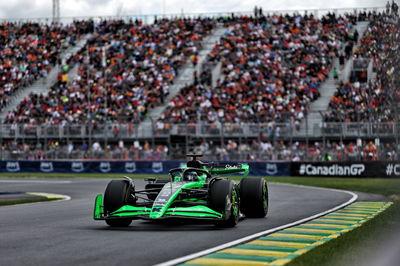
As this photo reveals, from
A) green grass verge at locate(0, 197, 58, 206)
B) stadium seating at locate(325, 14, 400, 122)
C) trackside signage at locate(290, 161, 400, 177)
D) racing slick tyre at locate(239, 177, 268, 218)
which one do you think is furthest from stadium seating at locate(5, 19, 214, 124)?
racing slick tyre at locate(239, 177, 268, 218)

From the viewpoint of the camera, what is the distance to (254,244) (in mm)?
10109

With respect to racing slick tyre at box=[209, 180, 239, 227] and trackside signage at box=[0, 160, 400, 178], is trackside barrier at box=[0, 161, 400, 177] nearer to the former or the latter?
trackside signage at box=[0, 160, 400, 178]

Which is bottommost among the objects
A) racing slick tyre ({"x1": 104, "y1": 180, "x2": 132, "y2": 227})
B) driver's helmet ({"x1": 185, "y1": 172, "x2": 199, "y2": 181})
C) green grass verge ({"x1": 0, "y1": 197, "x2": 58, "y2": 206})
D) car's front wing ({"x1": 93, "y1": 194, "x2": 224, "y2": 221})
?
green grass verge ({"x1": 0, "y1": 197, "x2": 58, "y2": 206})

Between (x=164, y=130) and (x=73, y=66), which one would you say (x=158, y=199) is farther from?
(x=73, y=66)

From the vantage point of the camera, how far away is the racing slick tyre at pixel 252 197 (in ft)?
46.9


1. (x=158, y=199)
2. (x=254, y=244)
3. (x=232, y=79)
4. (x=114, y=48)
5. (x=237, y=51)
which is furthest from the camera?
(x=114, y=48)

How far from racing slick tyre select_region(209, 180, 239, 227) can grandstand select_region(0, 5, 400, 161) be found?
69.0 feet

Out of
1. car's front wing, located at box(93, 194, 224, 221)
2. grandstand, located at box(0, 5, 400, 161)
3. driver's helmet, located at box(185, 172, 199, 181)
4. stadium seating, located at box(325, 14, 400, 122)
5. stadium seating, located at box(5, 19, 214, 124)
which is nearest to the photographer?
car's front wing, located at box(93, 194, 224, 221)

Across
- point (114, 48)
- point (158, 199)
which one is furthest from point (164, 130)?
point (158, 199)

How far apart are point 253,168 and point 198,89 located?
1003 cm

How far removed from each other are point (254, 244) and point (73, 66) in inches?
1789

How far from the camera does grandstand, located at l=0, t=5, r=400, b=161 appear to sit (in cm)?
3831

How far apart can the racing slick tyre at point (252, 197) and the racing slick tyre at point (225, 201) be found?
1.67m

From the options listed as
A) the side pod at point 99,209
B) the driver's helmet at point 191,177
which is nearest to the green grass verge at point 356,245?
the driver's helmet at point 191,177
